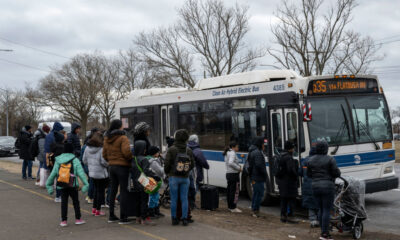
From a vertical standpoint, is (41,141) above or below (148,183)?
above

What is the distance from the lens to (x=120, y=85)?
49.4 m

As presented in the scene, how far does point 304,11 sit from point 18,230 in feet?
95.8

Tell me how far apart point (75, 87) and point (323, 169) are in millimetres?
43017

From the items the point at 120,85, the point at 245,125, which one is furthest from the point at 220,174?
the point at 120,85

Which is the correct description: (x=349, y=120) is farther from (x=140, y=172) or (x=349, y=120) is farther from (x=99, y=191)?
(x=99, y=191)

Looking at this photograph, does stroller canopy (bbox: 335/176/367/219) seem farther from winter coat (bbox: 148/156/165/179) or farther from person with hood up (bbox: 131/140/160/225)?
person with hood up (bbox: 131/140/160/225)

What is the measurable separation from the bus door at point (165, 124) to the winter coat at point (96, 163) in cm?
565

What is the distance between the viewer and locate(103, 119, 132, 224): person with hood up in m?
7.80

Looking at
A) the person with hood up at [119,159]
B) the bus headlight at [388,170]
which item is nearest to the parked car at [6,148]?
the person with hood up at [119,159]

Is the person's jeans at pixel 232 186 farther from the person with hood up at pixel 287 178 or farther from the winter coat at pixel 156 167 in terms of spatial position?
the winter coat at pixel 156 167

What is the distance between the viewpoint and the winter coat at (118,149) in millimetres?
7766

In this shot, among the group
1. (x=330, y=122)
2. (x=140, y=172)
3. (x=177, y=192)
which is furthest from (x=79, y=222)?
(x=330, y=122)

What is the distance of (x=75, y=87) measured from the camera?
1852 inches

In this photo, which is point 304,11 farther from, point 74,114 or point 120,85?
point 74,114
